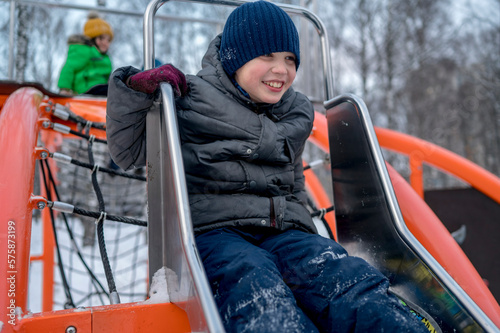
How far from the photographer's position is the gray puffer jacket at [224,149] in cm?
133

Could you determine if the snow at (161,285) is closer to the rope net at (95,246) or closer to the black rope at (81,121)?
the black rope at (81,121)

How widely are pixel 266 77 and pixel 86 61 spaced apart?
111 inches

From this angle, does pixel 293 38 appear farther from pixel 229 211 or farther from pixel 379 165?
pixel 229 211

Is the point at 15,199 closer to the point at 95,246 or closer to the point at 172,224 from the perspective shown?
the point at 172,224

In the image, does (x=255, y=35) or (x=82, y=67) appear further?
(x=82, y=67)

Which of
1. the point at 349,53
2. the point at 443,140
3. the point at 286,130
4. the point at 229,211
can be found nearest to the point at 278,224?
the point at 229,211

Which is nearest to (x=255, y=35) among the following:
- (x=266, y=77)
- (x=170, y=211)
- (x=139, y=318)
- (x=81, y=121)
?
(x=266, y=77)

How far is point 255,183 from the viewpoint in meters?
1.39

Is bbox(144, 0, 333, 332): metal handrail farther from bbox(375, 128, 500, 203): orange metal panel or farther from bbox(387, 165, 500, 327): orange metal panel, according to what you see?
bbox(375, 128, 500, 203): orange metal panel

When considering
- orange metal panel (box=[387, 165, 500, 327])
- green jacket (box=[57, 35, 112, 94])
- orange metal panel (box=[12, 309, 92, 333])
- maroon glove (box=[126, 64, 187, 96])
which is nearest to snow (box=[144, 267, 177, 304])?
orange metal panel (box=[12, 309, 92, 333])

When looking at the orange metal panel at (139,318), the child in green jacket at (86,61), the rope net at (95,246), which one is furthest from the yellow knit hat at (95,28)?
the orange metal panel at (139,318)

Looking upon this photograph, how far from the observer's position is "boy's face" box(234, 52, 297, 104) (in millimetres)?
1487

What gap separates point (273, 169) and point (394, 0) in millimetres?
12643

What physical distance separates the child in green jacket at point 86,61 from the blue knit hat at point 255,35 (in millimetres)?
2628
